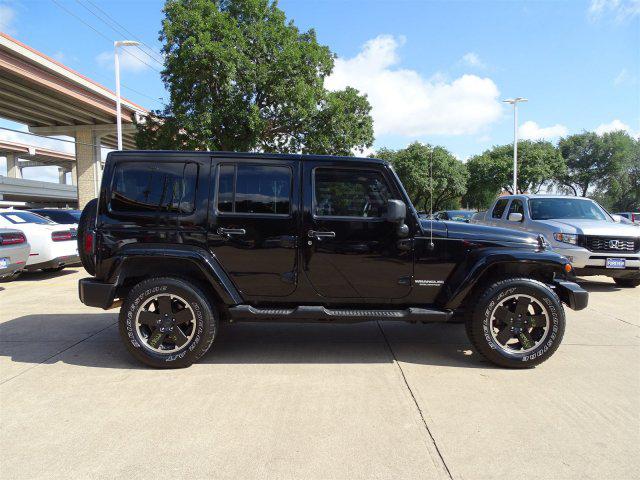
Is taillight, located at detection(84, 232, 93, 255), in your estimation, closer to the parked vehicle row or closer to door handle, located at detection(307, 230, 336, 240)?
door handle, located at detection(307, 230, 336, 240)

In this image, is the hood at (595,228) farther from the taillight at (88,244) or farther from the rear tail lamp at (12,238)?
the rear tail lamp at (12,238)

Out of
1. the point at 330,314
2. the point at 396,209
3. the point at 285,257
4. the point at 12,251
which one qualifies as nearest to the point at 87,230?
the point at 285,257

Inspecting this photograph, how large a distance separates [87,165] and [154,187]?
115ft

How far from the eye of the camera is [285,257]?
161 inches

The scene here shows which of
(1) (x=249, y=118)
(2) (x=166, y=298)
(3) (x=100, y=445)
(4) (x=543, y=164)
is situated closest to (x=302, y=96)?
(1) (x=249, y=118)

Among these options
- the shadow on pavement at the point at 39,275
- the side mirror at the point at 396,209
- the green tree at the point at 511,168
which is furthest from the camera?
the green tree at the point at 511,168

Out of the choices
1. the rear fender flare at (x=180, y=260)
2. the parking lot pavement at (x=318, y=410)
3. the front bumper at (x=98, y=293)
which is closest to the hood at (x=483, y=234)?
the parking lot pavement at (x=318, y=410)

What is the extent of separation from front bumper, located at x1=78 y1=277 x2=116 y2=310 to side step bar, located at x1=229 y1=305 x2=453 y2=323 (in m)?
1.10

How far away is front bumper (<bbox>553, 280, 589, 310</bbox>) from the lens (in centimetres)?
409

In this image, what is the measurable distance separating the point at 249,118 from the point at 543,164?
3293 cm

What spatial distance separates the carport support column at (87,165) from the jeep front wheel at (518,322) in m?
35.0

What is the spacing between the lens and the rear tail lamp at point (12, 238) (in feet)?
24.6

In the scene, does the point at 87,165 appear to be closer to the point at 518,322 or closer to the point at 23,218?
the point at 23,218

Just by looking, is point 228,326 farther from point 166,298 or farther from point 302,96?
point 302,96
